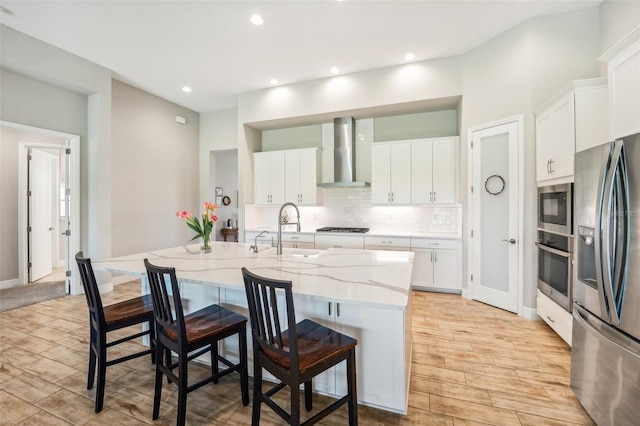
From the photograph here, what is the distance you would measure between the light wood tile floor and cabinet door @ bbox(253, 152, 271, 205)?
3159 mm

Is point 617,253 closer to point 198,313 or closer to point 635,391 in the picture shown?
point 635,391

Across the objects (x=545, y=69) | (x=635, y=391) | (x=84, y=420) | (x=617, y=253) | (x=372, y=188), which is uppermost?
(x=545, y=69)

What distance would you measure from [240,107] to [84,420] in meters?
4.79

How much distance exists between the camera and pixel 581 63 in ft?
10.0

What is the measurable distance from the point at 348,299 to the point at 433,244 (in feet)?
10.2

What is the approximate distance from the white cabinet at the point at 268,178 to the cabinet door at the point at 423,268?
8.44ft

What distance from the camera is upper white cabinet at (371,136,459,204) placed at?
4.31 m

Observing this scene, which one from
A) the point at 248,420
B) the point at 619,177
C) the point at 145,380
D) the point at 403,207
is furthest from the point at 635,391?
the point at 403,207

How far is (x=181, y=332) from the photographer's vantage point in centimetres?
158

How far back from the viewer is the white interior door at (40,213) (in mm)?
4820

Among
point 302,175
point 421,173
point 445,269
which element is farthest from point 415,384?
point 302,175

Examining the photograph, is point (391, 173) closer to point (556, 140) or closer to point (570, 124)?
point (556, 140)

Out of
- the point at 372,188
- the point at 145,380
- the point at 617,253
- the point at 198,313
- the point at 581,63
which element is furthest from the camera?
the point at 372,188

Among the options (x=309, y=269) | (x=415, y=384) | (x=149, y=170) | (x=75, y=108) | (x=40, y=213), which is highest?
(x=75, y=108)
